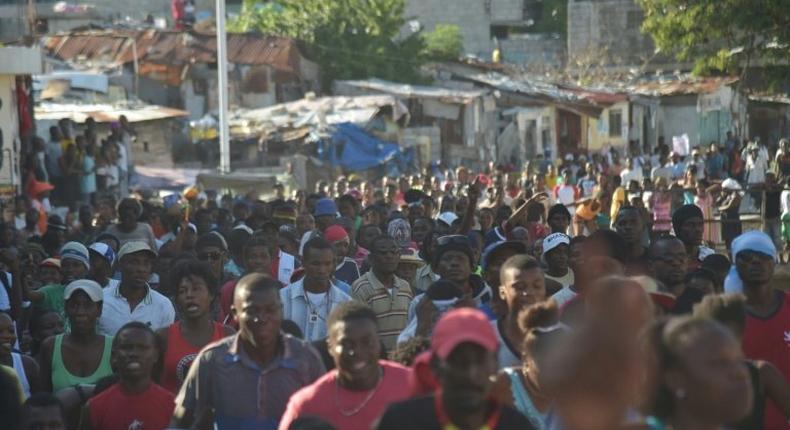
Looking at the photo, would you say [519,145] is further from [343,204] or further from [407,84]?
[343,204]

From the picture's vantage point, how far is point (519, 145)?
43.5 meters

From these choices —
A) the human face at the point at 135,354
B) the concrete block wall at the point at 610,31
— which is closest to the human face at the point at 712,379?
the human face at the point at 135,354

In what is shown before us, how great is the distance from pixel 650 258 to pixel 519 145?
34.1 m

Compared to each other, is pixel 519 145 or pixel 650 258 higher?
pixel 650 258

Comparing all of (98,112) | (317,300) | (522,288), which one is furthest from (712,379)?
(98,112)

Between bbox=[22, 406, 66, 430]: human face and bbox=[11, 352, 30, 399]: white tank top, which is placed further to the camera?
bbox=[11, 352, 30, 399]: white tank top

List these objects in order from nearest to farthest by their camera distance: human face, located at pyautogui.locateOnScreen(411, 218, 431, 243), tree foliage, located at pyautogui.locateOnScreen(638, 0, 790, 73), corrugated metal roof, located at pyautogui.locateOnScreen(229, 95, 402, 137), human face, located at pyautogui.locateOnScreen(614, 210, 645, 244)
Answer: human face, located at pyautogui.locateOnScreen(614, 210, 645, 244)
human face, located at pyautogui.locateOnScreen(411, 218, 431, 243)
tree foliage, located at pyautogui.locateOnScreen(638, 0, 790, 73)
corrugated metal roof, located at pyautogui.locateOnScreen(229, 95, 402, 137)

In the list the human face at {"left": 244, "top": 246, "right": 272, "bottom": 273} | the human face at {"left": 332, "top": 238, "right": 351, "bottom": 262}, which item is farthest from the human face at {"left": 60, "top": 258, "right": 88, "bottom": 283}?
the human face at {"left": 332, "top": 238, "right": 351, "bottom": 262}

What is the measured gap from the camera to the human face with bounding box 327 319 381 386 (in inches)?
245

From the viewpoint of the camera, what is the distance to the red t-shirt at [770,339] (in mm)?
7695

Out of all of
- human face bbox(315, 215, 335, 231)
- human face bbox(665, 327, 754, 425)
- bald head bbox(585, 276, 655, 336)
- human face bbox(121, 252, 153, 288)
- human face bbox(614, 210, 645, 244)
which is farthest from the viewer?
human face bbox(315, 215, 335, 231)

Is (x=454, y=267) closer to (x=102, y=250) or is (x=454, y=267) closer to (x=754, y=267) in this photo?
(x=754, y=267)

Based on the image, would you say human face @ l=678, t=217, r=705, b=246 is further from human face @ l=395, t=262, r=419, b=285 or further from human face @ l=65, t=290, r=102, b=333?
human face @ l=65, t=290, r=102, b=333

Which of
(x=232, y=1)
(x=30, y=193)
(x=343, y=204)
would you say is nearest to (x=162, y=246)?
(x=343, y=204)
